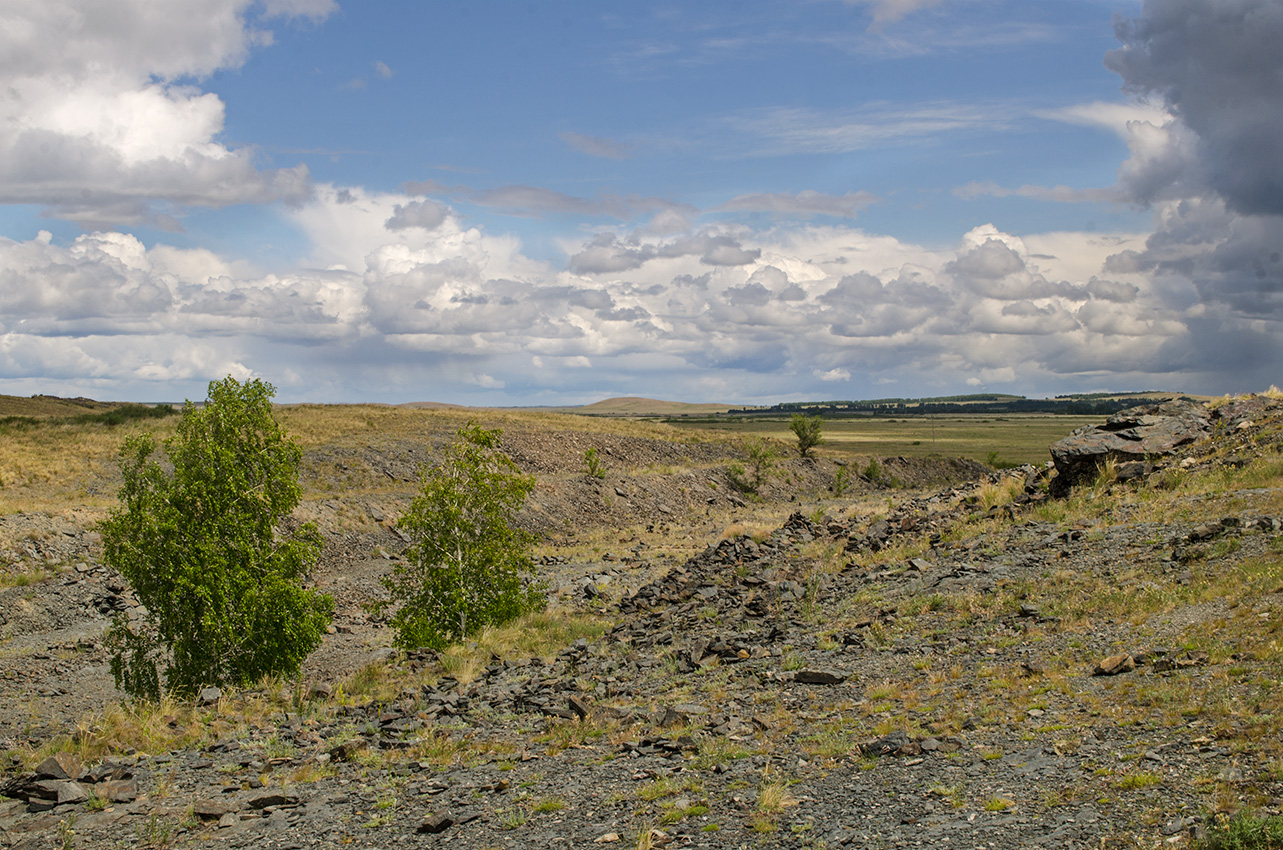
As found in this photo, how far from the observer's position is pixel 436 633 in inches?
918

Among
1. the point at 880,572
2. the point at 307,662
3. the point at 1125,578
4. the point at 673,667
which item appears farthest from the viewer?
the point at 307,662

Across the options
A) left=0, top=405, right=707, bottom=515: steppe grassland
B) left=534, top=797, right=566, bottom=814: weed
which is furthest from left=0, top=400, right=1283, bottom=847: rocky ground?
left=0, top=405, right=707, bottom=515: steppe grassland

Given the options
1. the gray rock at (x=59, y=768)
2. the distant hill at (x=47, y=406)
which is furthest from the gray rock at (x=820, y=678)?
the distant hill at (x=47, y=406)

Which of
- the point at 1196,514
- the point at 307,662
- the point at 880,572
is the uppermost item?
the point at 1196,514

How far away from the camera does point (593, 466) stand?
70.4 meters

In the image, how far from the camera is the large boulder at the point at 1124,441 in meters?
24.4

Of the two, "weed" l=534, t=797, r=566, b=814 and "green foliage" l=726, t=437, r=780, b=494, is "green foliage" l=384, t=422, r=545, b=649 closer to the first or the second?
"weed" l=534, t=797, r=566, b=814

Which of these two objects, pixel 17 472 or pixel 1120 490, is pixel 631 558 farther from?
pixel 17 472

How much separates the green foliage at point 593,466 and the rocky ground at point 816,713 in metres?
41.6

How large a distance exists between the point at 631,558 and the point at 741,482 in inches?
1519

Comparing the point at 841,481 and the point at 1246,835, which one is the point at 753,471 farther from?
the point at 1246,835

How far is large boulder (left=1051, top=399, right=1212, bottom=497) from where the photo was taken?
24.4m

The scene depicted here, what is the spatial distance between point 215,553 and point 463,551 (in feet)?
25.9

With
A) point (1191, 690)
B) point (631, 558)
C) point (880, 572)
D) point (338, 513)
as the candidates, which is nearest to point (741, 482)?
point (631, 558)
